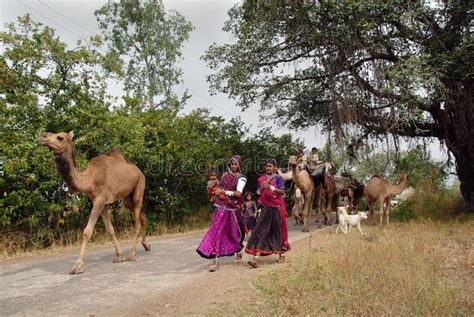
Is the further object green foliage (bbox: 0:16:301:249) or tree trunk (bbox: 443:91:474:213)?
tree trunk (bbox: 443:91:474:213)

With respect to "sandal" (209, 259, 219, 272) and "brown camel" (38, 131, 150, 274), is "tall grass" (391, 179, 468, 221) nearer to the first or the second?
"sandal" (209, 259, 219, 272)

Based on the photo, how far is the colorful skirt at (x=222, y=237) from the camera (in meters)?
8.00

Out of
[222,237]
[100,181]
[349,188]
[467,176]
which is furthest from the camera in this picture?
[349,188]

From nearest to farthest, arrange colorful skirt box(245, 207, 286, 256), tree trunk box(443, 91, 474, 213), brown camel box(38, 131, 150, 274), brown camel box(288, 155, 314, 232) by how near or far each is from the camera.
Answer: brown camel box(38, 131, 150, 274), colorful skirt box(245, 207, 286, 256), brown camel box(288, 155, 314, 232), tree trunk box(443, 91, 474, 213)

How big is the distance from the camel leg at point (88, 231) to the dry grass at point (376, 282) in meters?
3.27

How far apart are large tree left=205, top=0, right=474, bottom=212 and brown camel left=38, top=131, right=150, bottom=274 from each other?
7.42 meters

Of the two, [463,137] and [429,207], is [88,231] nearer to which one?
[463,137]

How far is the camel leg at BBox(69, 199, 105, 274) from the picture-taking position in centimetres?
768

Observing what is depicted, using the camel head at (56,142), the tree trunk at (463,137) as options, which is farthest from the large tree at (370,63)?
the camel head at (56,142)

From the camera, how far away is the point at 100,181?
8648 millimetres

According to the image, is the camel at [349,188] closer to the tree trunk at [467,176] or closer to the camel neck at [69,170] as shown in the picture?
the tree trunk at [467,176]

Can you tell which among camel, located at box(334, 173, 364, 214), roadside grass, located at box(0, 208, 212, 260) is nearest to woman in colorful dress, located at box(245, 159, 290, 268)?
roadside grass, located at box(0, 208, 212, 260)

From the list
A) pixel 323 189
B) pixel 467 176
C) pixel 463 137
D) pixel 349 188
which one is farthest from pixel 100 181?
pixel 349 188

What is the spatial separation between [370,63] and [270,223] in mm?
8655
